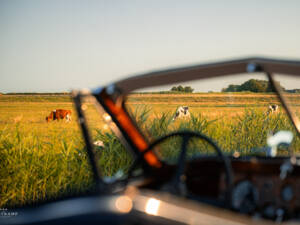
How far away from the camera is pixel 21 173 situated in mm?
6938

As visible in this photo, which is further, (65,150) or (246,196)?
(65,150)

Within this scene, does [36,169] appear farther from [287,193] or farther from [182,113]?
[287,193]

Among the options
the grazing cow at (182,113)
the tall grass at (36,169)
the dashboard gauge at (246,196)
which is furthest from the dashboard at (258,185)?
the grazing cow at (182,113)

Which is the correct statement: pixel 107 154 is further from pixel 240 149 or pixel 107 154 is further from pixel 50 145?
pixel 240 149

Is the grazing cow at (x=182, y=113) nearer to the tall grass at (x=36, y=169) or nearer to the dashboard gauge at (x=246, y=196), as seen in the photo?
the tall grass at (x=36, y=169)

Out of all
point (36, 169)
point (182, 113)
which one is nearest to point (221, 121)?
point (182, 113)

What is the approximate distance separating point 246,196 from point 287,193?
395 mm

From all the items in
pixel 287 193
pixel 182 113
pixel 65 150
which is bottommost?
pixel 65 150

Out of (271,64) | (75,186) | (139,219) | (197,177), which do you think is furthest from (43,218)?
(75,186)

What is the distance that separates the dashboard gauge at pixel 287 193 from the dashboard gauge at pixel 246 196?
0.26 m

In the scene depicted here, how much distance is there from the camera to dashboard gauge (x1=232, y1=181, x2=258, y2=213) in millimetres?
3231

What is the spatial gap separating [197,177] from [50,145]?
5040 mm

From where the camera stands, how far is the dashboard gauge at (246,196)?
3.23 meters

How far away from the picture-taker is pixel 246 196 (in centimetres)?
332
